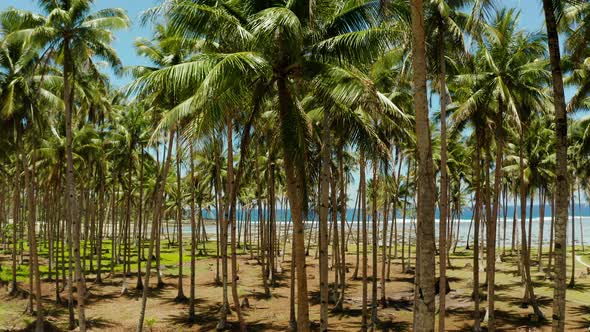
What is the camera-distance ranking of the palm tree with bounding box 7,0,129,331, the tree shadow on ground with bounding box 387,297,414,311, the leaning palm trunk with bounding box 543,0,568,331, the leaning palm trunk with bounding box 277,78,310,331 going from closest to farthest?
the leaning palm trunk with bounding box 543,0,568,331
the leaning palm trunk with bounding box 277,78,310,331
the palm tree with bounding box 7,0,129,331
the tree shadow on ground with bounding box 387,297,414,311

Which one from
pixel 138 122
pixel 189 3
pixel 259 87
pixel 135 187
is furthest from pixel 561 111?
pixel 135 187

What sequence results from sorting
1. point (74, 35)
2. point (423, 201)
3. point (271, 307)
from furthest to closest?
1. point (271, 307)
2. point (74, 35)
3. point (423, 201)

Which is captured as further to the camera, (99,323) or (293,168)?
(99,323)

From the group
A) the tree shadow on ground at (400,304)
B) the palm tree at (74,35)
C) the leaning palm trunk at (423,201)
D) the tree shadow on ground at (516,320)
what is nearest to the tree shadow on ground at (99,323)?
the palm tree at (74,35)

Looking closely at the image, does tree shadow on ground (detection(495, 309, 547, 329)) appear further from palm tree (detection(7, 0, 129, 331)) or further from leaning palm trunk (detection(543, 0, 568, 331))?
palm tree (detection(7, 0, 129, 331))

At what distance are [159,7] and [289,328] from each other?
16.1 meters

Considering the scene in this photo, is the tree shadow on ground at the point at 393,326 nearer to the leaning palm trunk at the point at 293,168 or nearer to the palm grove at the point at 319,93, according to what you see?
the palm grove at the point at 319,93

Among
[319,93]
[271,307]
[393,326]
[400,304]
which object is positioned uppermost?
[319,93]

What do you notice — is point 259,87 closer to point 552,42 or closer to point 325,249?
point 325,249

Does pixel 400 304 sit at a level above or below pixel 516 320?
below

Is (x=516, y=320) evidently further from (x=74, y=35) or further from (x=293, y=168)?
(x=74, y=35)

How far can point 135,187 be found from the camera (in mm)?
50219

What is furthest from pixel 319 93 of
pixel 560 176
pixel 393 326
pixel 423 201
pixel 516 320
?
pixel 516 320

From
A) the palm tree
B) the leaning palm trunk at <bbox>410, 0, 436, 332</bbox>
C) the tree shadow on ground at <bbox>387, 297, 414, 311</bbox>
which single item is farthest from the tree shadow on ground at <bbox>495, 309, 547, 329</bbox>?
the palm tree
